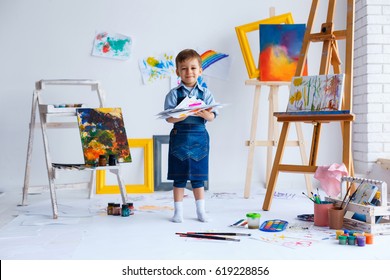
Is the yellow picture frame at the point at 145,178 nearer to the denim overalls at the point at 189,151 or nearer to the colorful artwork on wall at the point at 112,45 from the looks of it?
the colorful artwork on wall at the point at 112,45

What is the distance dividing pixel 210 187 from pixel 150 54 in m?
1.17

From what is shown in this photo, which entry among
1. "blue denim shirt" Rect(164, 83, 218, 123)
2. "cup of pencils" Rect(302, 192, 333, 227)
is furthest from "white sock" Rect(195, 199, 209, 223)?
"cup of pencils" Rect(302, 192, 333, 227)

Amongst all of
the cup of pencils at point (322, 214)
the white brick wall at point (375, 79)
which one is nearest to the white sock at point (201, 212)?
A: the cup of pencils at point (322, 214)

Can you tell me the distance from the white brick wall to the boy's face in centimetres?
162

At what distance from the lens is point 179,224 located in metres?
2.84

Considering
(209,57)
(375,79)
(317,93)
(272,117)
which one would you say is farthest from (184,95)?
(375,79)

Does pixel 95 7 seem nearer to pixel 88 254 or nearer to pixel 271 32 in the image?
pixel 271 32

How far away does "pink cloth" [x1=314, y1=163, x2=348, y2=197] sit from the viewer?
9.48ft

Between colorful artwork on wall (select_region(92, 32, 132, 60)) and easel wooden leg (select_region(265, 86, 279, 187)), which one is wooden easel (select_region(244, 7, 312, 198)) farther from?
colorful artwork on wall (select_region(92, 32, 132, 60))

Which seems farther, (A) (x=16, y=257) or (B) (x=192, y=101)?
(B) (x=192, y=101)

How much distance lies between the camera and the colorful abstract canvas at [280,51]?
384 centimetres

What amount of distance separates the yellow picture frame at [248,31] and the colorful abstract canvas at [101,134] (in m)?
1.12

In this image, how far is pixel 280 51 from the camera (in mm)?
3854

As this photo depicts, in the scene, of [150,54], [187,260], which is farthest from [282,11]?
A: [187,260]
